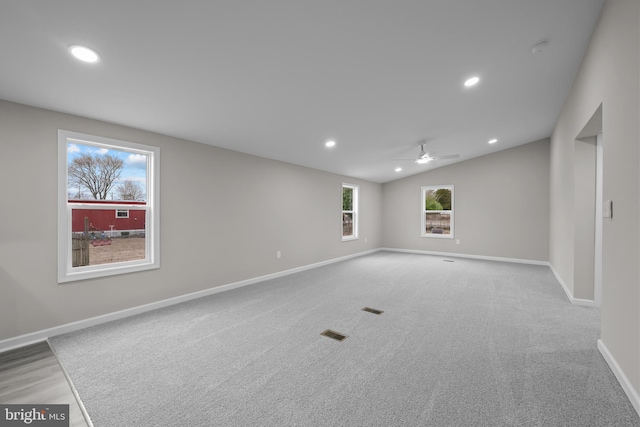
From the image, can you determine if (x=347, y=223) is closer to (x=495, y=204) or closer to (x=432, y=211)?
(x=432, y=211)

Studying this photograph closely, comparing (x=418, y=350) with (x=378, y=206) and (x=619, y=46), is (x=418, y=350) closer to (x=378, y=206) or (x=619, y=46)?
(x=619, y=46)

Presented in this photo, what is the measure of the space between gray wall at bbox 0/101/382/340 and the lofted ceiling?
30cm

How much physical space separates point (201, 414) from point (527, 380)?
2.16m

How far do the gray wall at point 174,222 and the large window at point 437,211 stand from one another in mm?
3020

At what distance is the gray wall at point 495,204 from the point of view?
6105 millimetres

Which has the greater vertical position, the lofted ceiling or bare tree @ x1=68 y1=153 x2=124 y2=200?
the lofted ceiling

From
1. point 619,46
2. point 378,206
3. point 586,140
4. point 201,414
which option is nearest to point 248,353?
point 201,414

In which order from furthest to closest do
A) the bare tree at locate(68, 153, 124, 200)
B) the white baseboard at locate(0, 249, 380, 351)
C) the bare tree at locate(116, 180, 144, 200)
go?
the bare tree at locate(116, 180, 144, 200)
the bare tree at locate(68, 153, 124, 200)
the white baseboard at locate(0, 249, 380, 351)

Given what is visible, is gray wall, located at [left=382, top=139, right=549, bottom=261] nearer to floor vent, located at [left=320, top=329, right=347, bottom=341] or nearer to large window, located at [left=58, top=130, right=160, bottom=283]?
floor vent, located at [left=320, top=329, right=347, bottom=341]

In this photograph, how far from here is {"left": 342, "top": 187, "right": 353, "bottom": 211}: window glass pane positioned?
288 inches

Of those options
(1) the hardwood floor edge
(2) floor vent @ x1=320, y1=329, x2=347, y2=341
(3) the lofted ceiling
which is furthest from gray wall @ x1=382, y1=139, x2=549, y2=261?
(1) the hardwood floor edge

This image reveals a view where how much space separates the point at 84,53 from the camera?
6.32ft

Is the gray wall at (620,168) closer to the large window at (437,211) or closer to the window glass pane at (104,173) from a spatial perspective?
the window glass pane at (104,173)

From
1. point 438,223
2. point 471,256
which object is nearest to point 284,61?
point 438,223
